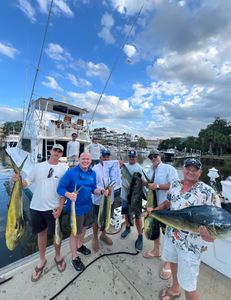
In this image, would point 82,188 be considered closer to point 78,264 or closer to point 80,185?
point 80,185

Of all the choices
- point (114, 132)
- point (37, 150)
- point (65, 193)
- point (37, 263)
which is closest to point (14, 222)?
point (65, 193)

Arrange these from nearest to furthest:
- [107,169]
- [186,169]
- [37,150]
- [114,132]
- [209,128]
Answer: [186,169] < [107,169] < [37,150] < [209,128] < [114,132]

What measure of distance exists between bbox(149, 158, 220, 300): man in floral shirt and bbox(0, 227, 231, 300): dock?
0.69 m

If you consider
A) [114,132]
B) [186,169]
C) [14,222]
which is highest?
[114,132]

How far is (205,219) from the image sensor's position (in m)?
1.48

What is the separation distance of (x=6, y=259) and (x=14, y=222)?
3262 mm

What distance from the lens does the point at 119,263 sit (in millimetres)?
2738

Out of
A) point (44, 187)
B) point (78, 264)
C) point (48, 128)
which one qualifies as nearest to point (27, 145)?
point (48, 128)

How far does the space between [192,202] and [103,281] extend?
5.31 ft

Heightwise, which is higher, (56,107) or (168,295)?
(56,107)

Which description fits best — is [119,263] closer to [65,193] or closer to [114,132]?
[65,193]


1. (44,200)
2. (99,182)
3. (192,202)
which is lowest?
(44,200)

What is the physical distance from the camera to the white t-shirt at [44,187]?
2.40 meters

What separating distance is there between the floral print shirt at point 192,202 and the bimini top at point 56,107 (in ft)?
31.9
